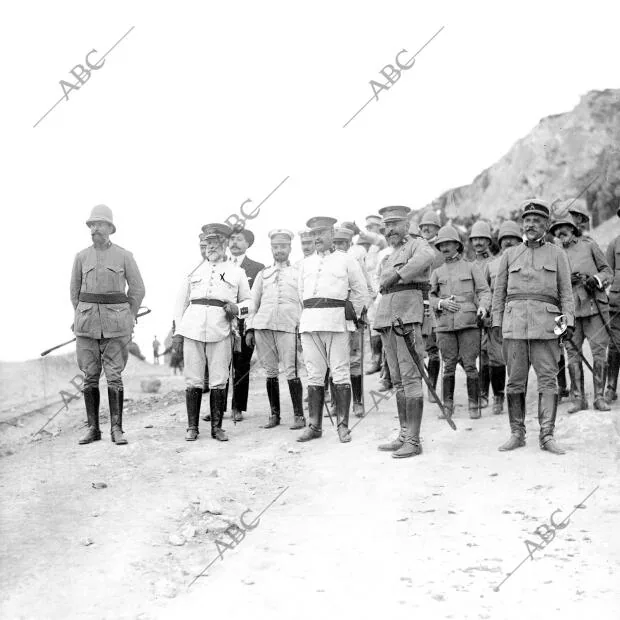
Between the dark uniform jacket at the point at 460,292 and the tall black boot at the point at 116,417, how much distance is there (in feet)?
11.0

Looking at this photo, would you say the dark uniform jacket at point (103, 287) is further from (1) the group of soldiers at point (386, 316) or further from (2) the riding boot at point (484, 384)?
(2) the riding boot at point (484, 384)

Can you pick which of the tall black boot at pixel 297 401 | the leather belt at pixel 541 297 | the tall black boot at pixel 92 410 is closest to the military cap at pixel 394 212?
the leather belt at pixel 541 297

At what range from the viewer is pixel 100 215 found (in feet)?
24.4

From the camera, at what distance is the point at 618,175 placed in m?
17.3

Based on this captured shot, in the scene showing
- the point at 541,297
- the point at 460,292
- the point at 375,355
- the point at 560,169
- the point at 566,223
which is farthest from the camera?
the point at 560,169

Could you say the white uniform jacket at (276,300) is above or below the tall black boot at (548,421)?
above

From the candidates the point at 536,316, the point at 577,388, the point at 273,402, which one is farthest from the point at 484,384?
the point at 536,316

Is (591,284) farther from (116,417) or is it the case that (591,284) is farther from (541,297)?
(116,417)

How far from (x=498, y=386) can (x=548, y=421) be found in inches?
74.3

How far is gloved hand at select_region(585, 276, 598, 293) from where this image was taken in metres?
7.70

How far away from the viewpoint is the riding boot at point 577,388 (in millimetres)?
7623

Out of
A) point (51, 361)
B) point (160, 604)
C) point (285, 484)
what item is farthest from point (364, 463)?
point (51, 361)

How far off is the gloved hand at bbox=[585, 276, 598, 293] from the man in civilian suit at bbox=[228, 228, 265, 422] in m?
3.60

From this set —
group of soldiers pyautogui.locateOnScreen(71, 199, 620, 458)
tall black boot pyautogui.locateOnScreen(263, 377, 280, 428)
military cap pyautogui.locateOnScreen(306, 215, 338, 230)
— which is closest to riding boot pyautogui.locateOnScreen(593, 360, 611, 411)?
group of soldiers pyautogui.locateOnScreen(71, 199, 620, 458)
